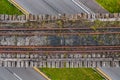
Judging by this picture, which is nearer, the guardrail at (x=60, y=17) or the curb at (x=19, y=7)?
the guardrail at (x=60, y=17)

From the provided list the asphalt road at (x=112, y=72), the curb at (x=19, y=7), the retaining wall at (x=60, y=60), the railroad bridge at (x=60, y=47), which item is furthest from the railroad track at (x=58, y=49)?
the curb at (x=19, y=7)

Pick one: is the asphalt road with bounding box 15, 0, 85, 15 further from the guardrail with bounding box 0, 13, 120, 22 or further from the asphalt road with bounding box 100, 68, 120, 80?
the asphalt road with bounding box 100, 68, 120, 80

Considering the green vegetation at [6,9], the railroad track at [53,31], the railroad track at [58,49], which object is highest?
the green vegetation at [6,9]

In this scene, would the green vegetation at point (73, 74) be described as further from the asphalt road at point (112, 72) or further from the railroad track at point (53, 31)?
the railroad track at point (53, 31)

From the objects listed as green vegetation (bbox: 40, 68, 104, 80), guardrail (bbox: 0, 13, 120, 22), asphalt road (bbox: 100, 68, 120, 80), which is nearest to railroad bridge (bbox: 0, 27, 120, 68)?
guardrail (bbox: 0, 13, 120, 22)

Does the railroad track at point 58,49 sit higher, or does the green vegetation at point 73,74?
the railroad track at point 58,49

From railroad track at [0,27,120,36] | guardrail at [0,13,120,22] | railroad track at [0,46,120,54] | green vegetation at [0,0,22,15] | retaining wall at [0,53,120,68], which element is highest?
green vegetation at [0,0,22,15]
